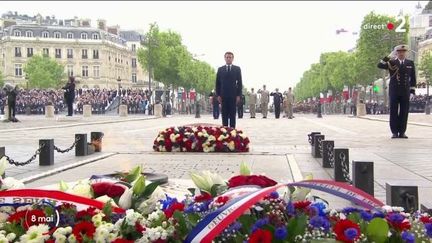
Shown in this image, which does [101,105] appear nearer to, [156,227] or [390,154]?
[390,154]

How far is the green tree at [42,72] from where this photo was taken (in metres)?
104

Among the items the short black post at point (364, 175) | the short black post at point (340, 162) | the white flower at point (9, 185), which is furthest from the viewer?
the short black post at point (340, 162)

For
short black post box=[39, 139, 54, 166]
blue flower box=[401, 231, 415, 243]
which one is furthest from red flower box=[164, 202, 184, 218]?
short black post box=[39, 139, 54, 166]

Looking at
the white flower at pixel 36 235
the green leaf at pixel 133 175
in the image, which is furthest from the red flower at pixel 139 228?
the green leaf at pixel 133 175

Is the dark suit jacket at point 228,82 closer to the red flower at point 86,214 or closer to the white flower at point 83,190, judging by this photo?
the white flower at point 83,190

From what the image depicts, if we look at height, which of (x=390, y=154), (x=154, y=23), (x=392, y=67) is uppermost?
(x=154, y=23)

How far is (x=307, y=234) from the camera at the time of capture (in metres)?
2.39

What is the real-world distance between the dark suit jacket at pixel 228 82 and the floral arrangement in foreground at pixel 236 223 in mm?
10659

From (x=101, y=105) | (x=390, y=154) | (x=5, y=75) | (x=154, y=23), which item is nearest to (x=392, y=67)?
(x=390, y=154)

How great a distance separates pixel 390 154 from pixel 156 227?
8.32 metres

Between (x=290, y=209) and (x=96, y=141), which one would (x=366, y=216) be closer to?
(x=290, y=209)

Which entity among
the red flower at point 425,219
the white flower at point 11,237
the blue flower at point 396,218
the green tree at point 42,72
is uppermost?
the green tree at point 42,72

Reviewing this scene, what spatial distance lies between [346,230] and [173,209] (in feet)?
2.99

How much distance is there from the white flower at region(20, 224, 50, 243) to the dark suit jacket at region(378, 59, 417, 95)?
39.8 ft
